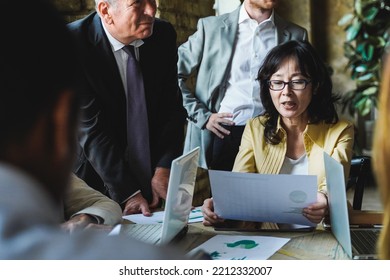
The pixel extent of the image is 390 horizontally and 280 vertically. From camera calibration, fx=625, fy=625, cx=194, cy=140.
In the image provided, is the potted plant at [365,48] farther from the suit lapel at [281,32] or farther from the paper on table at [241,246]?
the paper on table at [241,246]

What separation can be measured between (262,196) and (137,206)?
447 mm

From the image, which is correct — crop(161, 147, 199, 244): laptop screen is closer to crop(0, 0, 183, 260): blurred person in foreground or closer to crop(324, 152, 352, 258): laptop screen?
crop(324, 152, 352, 258): laptop screen

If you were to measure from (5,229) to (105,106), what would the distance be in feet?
4.29

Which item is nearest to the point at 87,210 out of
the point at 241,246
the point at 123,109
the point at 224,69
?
the point at 241,246

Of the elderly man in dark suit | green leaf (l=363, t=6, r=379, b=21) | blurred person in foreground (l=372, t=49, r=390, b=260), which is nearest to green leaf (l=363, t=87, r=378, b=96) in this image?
green leaf (l=363, t=6, r=379, b=21)

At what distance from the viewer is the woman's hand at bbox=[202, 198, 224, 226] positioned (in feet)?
4.78

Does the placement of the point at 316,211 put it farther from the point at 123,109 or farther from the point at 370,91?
the point at 370,91

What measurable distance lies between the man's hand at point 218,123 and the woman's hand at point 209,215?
0.59 m

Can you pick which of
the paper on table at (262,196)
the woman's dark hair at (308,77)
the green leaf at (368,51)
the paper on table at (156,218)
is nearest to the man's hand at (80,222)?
the paper on table at (156,218)

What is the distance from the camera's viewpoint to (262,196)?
1.37 meters

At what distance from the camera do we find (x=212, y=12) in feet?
6.88

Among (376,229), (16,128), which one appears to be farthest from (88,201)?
(16,128)

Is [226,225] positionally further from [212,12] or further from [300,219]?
[212,12]

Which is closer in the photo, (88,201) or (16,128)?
(16,128)
